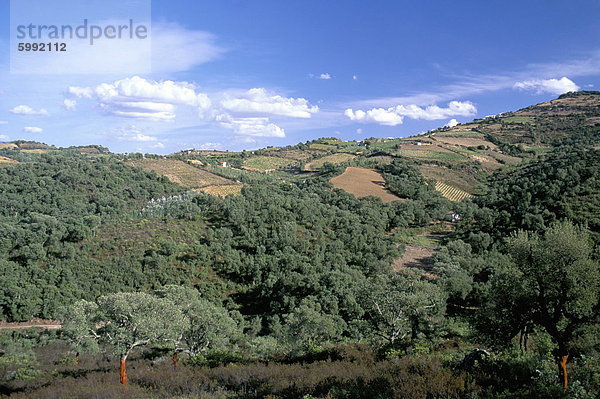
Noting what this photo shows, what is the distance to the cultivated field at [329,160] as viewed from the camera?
385 ft

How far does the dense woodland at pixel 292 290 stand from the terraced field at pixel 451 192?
454 centimetres

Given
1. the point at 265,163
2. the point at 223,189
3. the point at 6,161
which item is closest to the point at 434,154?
the point at 265,163

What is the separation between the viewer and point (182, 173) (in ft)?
293

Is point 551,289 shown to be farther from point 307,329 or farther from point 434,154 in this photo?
point 434,154

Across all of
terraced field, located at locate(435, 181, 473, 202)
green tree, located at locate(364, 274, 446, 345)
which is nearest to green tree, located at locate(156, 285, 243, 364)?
green tree, located at locate(364, 274, 446, 345)

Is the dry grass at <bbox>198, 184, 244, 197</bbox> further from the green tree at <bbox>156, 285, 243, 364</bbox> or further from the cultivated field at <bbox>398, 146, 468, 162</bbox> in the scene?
the cultivated field at <bbox>398, 146, 468, 162</bbox>

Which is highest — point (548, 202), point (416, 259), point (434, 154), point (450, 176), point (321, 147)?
point (321, 147)

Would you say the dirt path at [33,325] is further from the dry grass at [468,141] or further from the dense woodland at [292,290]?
the dry grass at [468,141]

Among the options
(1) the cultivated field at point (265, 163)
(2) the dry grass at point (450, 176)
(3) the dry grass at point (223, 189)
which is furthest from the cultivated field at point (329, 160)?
(3) the dry grass at point (223, 189)

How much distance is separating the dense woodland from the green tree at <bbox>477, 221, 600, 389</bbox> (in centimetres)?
5

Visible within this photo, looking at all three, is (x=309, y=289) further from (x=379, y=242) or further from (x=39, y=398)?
(x=39, y=398)

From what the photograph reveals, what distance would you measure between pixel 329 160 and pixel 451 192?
50.2m

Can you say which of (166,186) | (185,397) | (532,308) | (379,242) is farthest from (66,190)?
(532,308)

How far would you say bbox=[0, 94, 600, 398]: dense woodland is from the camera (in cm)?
989
